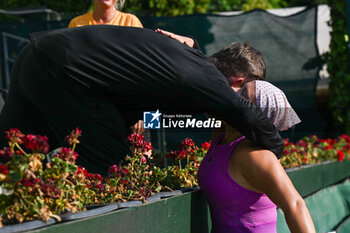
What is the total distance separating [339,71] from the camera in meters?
8.15

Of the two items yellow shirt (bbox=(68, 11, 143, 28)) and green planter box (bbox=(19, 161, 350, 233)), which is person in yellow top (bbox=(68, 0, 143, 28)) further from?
green planter box (bbox=(19, 161, 350, 233))

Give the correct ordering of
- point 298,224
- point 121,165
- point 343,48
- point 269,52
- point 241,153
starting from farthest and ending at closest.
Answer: point 343,48 → point 269,52 → point 121,165 → point 241,153 → point 298,224

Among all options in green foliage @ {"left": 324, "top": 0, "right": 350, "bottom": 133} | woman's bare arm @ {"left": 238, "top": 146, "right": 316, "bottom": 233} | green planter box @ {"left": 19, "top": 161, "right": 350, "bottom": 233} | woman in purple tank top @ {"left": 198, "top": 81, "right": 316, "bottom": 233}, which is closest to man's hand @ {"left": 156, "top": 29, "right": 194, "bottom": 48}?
woman in purple tank top @ {"left": 198, "top": 81, "right": 316, "bottom": 233}

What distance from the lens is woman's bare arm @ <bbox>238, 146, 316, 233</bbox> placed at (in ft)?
7.25

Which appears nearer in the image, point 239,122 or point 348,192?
point 239,122

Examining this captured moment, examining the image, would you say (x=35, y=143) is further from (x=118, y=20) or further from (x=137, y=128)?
(x=118, y=20)

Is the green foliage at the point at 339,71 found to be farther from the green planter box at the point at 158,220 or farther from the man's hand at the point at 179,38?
the man's hand at the point at 179,38

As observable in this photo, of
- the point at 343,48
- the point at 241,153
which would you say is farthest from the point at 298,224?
the point at 343,48

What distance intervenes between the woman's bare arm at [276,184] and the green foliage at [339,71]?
19.1 feet

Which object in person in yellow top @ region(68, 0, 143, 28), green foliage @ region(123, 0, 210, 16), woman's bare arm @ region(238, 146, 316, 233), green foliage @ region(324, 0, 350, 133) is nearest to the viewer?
woman's bare arm @ region(238, 146, 316, 233)

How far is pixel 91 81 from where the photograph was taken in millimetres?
2258

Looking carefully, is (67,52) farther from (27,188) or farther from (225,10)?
(225,10)

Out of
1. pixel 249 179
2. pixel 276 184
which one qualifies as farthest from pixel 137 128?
pixel 276 184

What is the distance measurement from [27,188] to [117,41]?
2.17 ft
